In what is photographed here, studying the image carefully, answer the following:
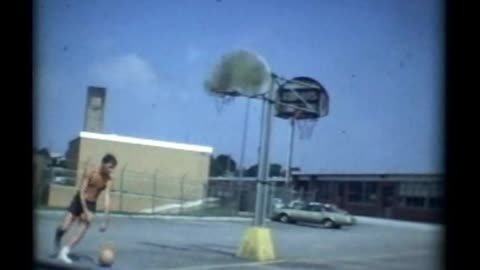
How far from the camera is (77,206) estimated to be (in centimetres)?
915

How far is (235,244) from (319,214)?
983 millimetres

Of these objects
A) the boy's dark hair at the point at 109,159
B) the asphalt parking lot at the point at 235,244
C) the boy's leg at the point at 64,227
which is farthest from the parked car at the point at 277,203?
the boy's leg at the point at 64,227

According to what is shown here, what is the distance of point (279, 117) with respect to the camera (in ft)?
26.7

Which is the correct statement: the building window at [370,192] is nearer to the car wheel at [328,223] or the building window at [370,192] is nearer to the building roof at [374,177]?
the building roof at [374,177]

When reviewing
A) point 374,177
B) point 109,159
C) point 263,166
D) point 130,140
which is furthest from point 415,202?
point 109,159

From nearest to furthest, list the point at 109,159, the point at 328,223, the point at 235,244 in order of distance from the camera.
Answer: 1. the point at 328,223
2. the point at 235,244
3. the point at 109,159

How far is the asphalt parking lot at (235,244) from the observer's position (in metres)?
7.43

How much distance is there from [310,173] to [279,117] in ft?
2.07

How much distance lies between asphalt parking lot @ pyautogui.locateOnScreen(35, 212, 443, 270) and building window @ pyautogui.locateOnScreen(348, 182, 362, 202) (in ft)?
0.72

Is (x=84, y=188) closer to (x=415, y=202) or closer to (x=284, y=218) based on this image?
(x=284, y=218)

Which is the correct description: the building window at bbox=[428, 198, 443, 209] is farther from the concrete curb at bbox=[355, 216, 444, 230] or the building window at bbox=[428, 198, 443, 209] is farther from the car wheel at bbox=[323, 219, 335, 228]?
the car wheel at bbox=[323, 219, 335, 228]
